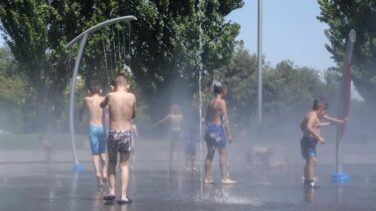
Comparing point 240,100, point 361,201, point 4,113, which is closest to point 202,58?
point 361,201

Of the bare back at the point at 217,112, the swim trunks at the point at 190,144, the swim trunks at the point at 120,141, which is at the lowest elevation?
the swim trunks at the point at 190,144

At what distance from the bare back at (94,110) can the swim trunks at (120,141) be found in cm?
296

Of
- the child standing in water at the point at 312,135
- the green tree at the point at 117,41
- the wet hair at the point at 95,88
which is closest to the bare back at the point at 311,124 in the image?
the child standing in water at the point at 312,135

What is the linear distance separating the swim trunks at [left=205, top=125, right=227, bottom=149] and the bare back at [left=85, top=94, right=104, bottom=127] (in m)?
1.80

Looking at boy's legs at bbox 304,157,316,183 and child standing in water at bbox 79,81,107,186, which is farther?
child standing in water at bbox 79,81,107,186

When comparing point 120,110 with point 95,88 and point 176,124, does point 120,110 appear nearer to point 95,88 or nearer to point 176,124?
point 95,88

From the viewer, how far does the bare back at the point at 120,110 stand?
33.9ft

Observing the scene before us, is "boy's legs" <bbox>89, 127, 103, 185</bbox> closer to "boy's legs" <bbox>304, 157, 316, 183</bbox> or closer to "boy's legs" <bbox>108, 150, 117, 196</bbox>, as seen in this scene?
"boy's legs" <bbox>108, 150, 117, 196</bbox>

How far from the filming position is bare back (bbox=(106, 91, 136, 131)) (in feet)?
33.9

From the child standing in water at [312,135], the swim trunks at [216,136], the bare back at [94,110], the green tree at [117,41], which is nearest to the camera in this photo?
the child standing in water at [312,135]

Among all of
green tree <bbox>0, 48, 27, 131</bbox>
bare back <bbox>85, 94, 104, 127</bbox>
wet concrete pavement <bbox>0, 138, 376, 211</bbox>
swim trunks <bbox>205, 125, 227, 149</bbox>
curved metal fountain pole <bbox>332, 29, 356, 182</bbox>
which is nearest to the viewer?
wet concrete pavement <bbox>0, 138, 376, 211</bbox>

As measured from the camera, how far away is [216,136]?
1357 cm

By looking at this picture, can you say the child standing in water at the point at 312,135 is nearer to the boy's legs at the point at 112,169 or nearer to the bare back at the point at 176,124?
the boy's legs at the point at 112,169

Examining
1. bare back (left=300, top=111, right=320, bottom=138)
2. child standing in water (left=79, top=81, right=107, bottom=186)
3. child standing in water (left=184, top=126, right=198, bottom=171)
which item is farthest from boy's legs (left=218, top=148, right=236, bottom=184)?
child standing in water (left=184, top=126, right=198, bottom=171)
